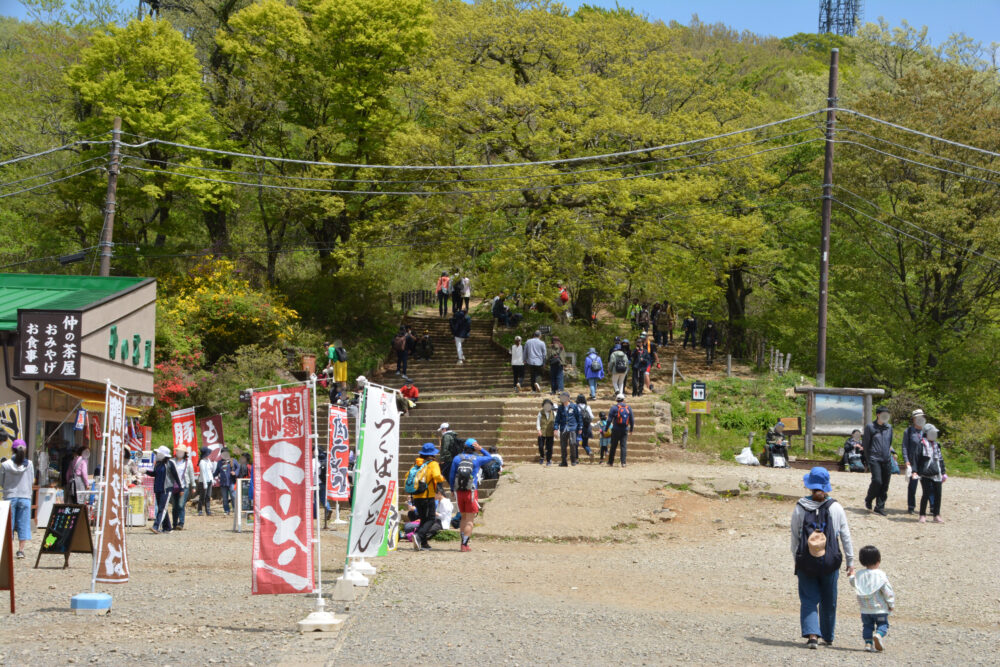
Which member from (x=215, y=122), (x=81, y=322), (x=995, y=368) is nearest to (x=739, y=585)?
(x=81, y=322)

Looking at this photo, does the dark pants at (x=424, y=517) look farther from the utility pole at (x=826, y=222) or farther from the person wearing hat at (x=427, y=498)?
the utility pole at (x=826, y=222)

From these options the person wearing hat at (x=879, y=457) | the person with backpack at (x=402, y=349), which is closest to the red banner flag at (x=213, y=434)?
the person with backpack at (x=402, y=349)

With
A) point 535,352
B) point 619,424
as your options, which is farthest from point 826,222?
point 619,424

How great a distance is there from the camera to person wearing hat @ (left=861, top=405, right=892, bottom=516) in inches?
738

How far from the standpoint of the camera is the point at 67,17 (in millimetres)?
46969

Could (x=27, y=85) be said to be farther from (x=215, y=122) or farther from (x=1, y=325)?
(x=1, y=325)

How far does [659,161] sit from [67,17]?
28667 mm

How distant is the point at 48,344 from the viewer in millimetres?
20016

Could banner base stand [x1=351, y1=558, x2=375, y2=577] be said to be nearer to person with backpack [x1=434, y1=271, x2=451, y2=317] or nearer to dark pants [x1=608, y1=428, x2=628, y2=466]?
dark pants [x1=608, y1=428, x2=628, y2=466]

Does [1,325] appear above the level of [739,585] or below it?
above

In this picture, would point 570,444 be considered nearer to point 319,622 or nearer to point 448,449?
point 448,449

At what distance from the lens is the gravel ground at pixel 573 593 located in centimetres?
961

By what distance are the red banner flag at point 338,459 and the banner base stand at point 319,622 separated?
9.38m

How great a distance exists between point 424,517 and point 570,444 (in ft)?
25.5
